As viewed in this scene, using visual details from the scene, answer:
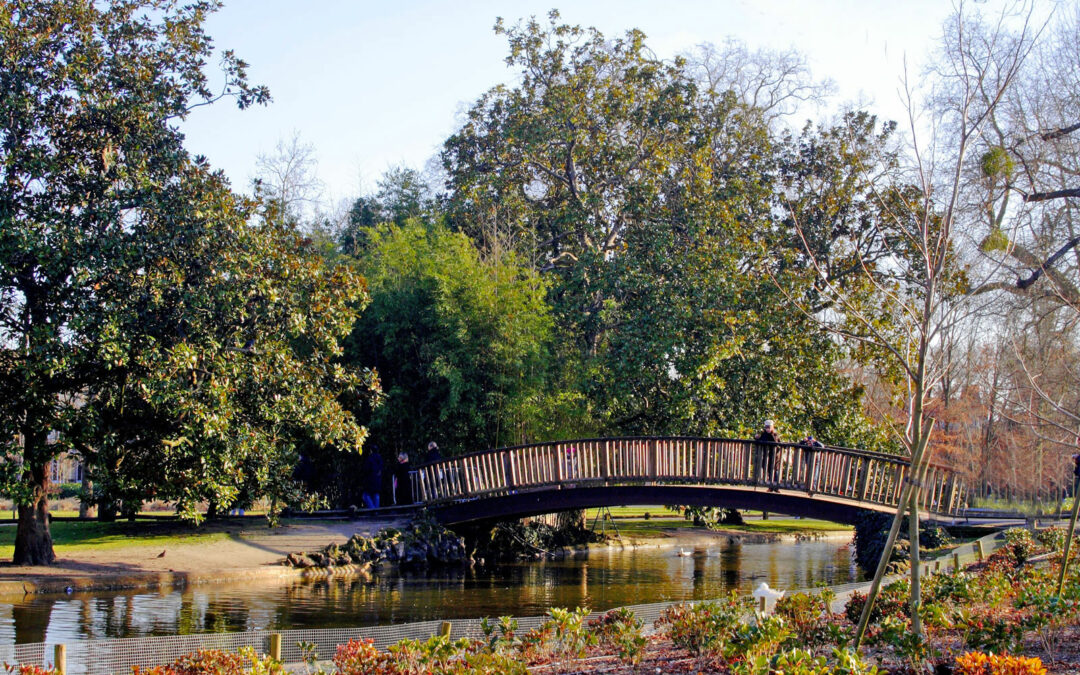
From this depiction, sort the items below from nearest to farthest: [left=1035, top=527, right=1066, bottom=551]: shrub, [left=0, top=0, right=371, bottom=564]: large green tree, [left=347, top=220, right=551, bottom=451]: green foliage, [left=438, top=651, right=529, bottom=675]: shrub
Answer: [left=438, top=651, right=529, bottom=675]: shrub → [left=0, top=0, right=371, bottom=564]: large green tree → [left=1035, top=527, right=1066, bottom=551]: shrub → [left=347, top=220, right=551, bottom=451]: green foliage

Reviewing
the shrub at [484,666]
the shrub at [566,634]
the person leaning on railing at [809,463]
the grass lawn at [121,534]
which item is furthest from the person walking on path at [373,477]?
the shrub at [484,666]

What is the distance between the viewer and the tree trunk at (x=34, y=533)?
17.4 meters

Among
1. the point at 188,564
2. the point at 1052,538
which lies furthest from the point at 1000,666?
the point at 188,564

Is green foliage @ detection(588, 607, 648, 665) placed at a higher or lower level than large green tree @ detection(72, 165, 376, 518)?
lower

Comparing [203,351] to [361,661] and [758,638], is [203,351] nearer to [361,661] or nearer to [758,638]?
[361,661]

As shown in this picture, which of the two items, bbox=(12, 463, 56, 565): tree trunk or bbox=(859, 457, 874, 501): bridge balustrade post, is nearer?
bbox=(12, 463, 56, 565): tree trunk

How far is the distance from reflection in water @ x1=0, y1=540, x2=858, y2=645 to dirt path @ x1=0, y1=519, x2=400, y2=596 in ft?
1.45

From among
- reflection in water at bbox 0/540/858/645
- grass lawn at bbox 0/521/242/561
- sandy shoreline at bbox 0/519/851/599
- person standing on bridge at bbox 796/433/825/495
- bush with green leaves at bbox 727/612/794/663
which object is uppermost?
person standing on bridge at bbox 796/433/825/495

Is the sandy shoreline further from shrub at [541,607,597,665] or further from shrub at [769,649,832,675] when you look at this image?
shrub at [769,649,832,675]

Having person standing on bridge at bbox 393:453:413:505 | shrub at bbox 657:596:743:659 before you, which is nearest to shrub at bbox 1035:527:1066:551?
shrub at bbox 657:596:743:659

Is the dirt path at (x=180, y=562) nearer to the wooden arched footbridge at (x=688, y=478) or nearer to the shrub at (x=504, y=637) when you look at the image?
the wooden arched footbridge at (x=688, y=478)

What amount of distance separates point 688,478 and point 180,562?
10.5m

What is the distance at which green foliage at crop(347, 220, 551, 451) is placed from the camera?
27.8 meters

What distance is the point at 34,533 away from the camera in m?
17.5
